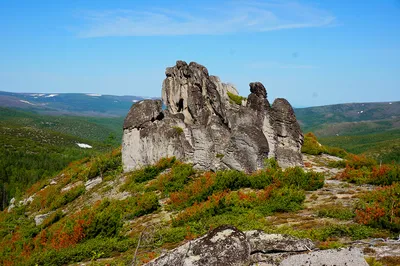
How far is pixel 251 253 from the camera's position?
8.95m

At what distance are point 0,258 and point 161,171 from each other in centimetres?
1359

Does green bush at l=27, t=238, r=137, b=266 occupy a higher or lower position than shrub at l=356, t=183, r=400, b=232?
lower

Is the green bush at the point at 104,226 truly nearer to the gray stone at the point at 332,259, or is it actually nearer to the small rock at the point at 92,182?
the gray stone at the point at 332,259

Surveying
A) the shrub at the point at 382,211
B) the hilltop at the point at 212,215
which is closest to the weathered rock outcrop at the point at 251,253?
the hilltop at the point at 212,215

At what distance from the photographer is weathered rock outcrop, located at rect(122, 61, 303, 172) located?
26.7 metres

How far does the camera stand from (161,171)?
2952cm

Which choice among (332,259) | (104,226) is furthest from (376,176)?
(104,226)

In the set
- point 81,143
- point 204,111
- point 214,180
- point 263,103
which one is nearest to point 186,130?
point 204,111

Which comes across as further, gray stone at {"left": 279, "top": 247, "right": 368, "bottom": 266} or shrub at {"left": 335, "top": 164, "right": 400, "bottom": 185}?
shrub at {"left": 335, "top": 164, "right": 400, "bottom": 185}

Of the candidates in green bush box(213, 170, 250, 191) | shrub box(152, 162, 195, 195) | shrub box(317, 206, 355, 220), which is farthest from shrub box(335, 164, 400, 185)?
shrub box(152, 162, 195, 195)

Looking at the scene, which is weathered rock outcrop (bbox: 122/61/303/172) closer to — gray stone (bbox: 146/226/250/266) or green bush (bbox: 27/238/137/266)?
green bush (bbox: 27/238/137/266)

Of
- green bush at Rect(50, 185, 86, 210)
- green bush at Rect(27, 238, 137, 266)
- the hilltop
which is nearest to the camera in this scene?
the hilltop

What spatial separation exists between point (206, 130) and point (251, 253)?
2280 centimetres

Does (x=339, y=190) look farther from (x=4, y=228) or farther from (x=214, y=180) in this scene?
(x=4, y=228)
